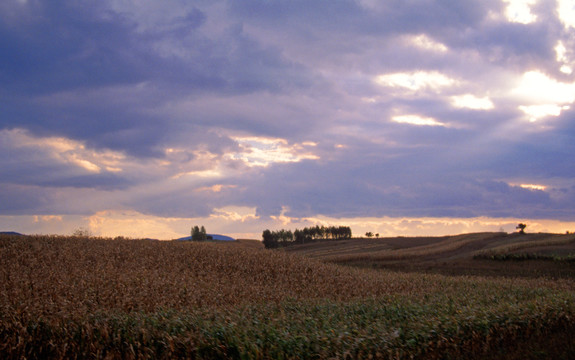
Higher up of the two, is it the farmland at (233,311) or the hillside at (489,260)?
the farmland at (233,311)

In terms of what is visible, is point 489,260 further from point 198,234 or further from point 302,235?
point 302,235

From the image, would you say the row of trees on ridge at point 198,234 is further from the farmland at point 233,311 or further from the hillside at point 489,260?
the farmland at point 233,311

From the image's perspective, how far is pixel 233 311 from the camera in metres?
12.0

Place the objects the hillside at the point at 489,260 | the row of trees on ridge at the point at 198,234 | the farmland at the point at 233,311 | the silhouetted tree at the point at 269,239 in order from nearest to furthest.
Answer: the farmland at the point at 233,311
the hillside at the point at 489,260
the row of trees on ridge at the point at 198,234
the silhouetted tree at the point at 269,239

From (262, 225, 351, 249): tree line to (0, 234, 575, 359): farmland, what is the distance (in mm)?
57102

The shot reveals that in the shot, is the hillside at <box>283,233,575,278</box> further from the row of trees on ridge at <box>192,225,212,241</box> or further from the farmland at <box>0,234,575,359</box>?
the row of trees on ridge at <box>192,225,212,241</box>

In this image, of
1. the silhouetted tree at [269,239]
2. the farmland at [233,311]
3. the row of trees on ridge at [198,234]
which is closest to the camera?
the farmland at [233,311]

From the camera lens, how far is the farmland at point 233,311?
8.02 meters

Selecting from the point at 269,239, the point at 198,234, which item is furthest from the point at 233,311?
the point at 269,239

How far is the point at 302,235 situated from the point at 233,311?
79.6 metres

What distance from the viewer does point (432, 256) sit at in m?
44.6

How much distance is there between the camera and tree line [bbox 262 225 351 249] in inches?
3268

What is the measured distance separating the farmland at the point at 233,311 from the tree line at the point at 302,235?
57102mm

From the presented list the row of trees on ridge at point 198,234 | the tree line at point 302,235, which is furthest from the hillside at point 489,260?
the tree line at point 302,235
